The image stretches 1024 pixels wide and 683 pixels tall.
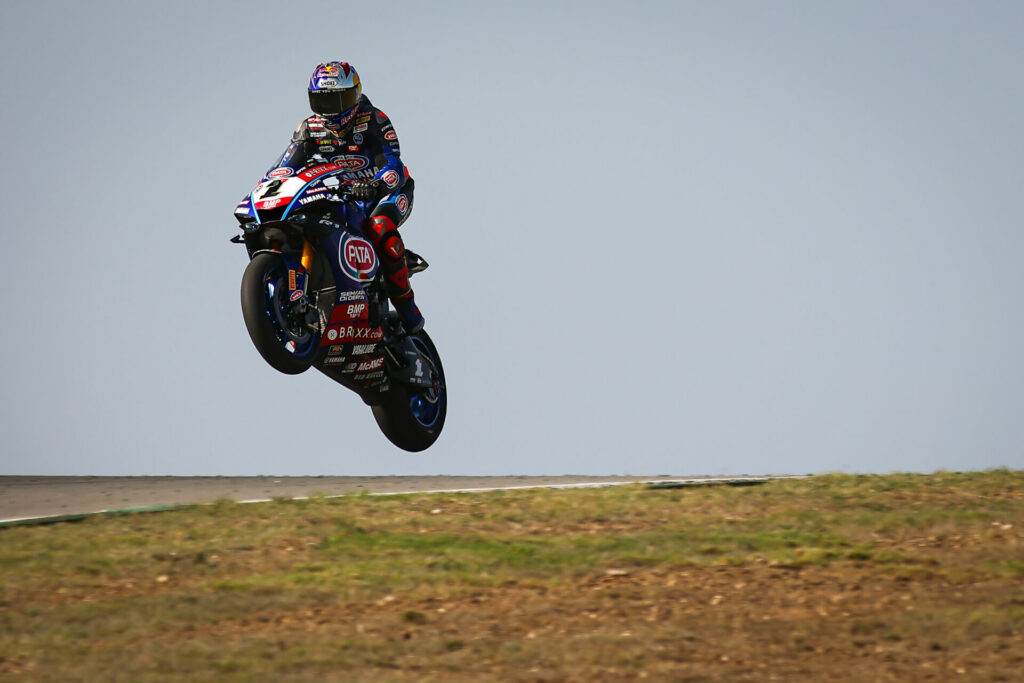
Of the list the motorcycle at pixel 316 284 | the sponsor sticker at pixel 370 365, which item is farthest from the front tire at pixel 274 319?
the sponsor sticker at pixel 370 365

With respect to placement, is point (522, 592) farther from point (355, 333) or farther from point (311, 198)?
point (355, 333)

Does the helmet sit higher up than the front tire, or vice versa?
the helmet

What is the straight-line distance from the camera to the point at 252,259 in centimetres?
1152

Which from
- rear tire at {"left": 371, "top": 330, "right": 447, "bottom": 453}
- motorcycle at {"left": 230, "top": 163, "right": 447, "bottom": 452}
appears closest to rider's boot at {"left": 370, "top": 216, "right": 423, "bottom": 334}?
motorcycle at {"left": 230, "top": 163, "right": 447, "bottom": 452}

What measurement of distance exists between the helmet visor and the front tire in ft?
8.20

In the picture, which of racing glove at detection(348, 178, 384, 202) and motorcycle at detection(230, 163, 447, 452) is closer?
motorcycle at detection(230, 163, 447, 452)

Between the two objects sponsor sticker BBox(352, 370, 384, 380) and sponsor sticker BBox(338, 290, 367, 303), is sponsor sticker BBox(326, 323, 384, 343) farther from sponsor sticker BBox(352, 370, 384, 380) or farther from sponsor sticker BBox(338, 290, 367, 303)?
sponsor sticker BBox(352, 370, 384, 380)

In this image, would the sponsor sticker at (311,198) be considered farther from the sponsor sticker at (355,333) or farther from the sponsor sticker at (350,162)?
the sponsor sticker at (350,162)

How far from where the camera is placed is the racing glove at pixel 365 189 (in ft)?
42.1

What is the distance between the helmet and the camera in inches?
526

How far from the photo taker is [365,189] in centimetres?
1305

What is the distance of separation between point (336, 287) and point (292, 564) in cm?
471

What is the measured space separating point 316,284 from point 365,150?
2181 millimetres

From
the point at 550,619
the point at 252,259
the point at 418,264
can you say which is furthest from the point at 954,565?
the point at 418,264
